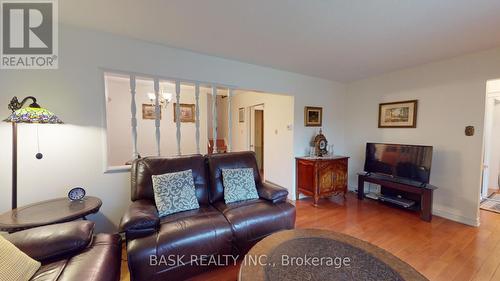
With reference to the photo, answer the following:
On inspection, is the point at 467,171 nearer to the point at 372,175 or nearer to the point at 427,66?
the point at 372,175

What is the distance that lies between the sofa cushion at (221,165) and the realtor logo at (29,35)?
6.05ft

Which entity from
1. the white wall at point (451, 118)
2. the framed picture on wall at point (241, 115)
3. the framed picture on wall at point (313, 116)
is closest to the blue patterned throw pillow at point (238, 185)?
the framed picture on wall at point (313, 116)

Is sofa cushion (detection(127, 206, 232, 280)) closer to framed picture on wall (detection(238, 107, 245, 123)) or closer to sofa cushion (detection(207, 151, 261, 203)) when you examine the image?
sofa cushion (detection(207, 151, 261, 203))

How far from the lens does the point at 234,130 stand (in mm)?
5758

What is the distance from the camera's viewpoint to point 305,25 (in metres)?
1.86

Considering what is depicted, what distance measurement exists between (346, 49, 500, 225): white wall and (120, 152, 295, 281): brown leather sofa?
2556 millimetres

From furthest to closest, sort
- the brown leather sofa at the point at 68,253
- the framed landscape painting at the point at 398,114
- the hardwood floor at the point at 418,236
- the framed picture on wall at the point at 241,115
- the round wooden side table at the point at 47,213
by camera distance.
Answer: the framed picture on wall at the point at 241,115
the framed landscape painting at the point at 398,114
the hardwood floor at the point at 418,236
the round wooden side table at the point at 47,213
the brown leather sofa at the point at 68,253

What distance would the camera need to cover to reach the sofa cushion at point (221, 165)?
2219 millimetres

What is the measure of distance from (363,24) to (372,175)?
8.42ft

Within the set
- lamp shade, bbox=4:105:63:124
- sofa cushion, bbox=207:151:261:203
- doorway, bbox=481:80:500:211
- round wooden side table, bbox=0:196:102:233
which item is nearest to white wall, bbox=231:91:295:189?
sofa cushion, bbox=207:151:261:203

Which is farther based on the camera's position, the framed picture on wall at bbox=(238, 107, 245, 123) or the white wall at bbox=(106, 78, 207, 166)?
the framed picture on wall at bbox=(238, 107, 245, 123)

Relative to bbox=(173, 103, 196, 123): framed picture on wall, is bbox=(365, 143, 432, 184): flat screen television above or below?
below

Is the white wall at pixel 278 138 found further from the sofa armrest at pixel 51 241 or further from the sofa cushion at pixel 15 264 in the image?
the sofa cushion at pixel 15 264

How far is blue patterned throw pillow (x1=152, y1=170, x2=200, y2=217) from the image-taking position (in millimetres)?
1839
